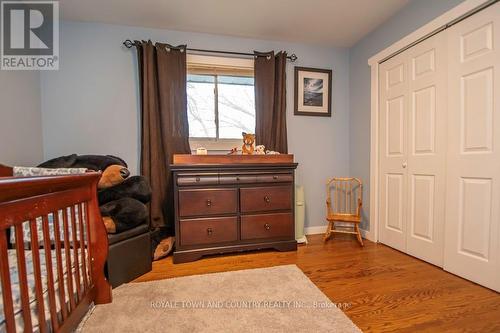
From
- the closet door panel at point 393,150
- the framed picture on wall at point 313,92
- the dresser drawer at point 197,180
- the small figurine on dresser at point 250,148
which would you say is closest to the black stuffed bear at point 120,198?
the dresser drawer at point 197,180

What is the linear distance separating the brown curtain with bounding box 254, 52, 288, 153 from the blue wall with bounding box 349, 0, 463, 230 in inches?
37.6

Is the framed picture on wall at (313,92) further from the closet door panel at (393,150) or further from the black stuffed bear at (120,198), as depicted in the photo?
the black stuffed bear at (120,198)

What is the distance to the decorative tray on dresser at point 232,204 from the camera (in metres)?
2.03

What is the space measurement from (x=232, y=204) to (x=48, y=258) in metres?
1.42

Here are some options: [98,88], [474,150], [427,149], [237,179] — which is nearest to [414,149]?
[427,149]

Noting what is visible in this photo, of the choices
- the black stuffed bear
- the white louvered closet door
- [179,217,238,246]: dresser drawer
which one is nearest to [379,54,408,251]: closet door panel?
the white louvered closet door

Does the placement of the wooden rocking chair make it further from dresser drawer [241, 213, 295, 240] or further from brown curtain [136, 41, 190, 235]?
brown curtain [136, 41, 190, 235]

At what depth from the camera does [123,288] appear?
5.22 ft

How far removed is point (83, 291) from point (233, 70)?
2.46m

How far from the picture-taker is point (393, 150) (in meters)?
2.34

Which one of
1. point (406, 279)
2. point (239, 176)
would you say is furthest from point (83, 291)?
point (406, 279)

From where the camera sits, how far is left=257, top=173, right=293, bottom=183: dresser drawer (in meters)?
2.22

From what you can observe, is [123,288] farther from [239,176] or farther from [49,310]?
[239,176]

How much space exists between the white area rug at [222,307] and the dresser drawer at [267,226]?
18.6 inches
